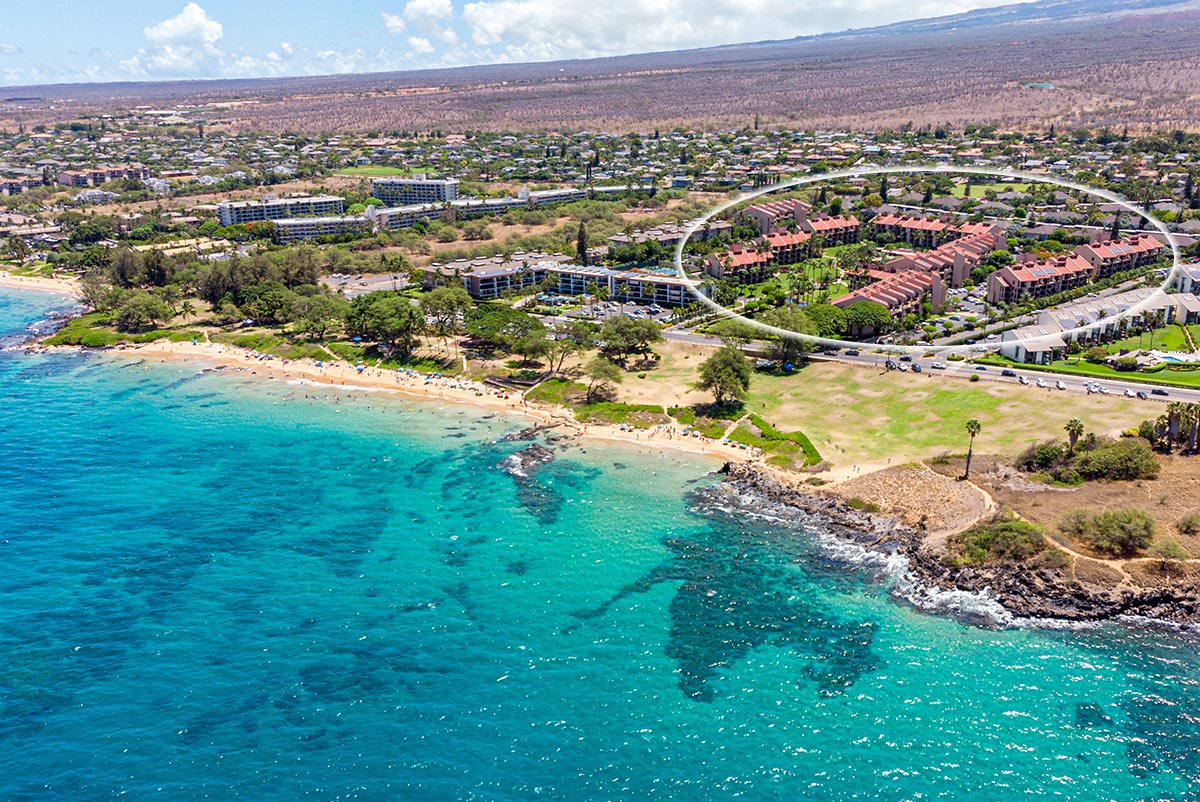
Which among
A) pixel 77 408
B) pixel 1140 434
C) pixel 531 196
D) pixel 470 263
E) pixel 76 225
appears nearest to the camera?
pixel 1140 434

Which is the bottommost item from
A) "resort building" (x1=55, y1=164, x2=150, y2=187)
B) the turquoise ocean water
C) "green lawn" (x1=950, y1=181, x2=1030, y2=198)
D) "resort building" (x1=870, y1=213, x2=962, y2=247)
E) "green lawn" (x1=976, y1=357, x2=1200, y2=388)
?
the turquoise ocean water

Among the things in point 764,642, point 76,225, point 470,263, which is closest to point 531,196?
point 470,263

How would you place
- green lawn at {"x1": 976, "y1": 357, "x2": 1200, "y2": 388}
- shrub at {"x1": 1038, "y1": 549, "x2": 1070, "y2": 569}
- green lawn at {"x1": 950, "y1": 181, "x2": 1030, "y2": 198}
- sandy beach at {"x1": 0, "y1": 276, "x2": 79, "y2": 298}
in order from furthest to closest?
green lawn at {"x1": 950, "y1": 181, "x2": 1030, "y2": 198}
sandy beach at {"x1": 0, "y1": 276, "x2": 79, "y2": 298}
green lawn at {"x1": 976, "y1": 357, "x2": 1200, "y2": 388}
shrub at {"x1": 1038, "y1": 549, "x2": 1070, "y2": 569}

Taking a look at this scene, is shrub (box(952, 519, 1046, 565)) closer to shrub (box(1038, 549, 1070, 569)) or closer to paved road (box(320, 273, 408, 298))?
shrub (box(1038, 549, 1070, 569))

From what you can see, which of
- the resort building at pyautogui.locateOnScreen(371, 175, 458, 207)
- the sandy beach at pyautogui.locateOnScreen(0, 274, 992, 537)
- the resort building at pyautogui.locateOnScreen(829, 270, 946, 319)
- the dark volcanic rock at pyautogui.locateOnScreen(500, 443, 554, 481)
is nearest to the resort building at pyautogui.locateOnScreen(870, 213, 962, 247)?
the resort building at pyautogui.locateOnScreen(829, 270, 946, 319)

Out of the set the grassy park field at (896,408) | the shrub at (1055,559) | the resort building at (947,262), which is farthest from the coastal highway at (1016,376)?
the resort building at (947,262)

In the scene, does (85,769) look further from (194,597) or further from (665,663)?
(665,663)

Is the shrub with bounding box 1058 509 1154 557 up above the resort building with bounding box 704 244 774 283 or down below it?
below

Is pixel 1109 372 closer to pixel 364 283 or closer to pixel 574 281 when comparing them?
pixel 574 281
